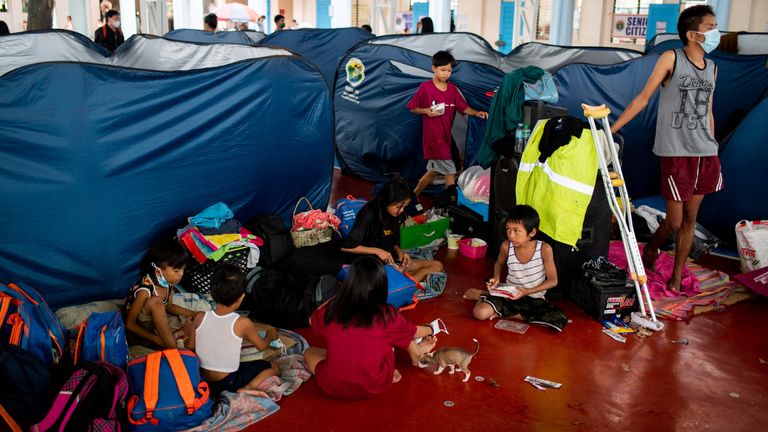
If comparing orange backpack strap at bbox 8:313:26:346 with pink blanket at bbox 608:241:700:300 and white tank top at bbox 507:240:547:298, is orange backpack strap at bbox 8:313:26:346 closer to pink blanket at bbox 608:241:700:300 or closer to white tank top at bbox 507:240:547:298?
white tank top at bbox 507:240:547:298

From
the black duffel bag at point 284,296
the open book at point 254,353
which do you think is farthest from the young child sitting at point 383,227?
the open book at point 254,353

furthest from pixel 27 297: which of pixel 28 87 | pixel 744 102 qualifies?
pixel 744 102

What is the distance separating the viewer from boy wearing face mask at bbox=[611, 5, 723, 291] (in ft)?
15.1

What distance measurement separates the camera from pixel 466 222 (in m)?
6.18

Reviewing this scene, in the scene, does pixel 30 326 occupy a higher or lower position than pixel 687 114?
lower

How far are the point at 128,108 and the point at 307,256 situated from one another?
1.63 metres

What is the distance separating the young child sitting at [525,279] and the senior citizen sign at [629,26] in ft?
37.1

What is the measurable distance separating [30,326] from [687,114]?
4.22 m

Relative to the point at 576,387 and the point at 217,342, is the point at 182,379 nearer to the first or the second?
the point at 217,342

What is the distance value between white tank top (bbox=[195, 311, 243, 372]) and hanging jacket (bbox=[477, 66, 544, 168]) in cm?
293

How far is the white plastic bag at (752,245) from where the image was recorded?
516cm

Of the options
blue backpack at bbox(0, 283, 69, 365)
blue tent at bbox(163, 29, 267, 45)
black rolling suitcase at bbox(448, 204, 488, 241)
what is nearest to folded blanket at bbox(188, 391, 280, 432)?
blue backpack at bbox(0, 283, 69, 365)

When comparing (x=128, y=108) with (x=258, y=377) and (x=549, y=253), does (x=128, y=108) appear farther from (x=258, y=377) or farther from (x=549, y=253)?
(x=549, y=253)

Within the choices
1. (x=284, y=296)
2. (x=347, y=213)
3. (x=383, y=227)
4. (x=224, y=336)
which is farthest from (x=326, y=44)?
(x=224, y=336)
